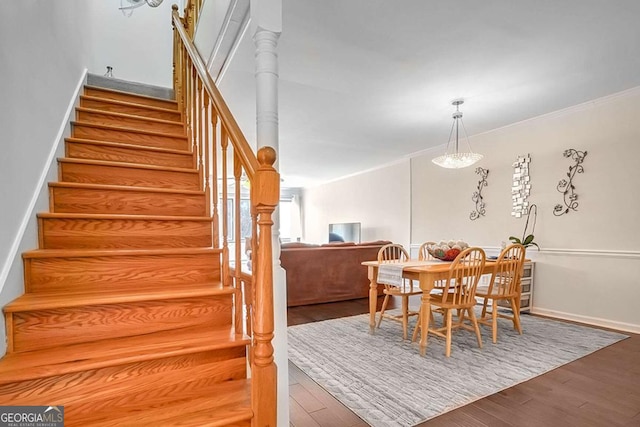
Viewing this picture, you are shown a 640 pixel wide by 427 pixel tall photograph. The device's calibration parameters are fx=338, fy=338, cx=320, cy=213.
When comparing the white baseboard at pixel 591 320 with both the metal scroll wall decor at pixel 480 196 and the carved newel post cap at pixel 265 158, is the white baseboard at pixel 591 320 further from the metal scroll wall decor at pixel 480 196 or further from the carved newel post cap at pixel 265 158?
the carved newel post cap at pixel 265 158

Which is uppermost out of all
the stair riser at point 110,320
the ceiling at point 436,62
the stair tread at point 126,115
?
the ceiling at point 436,62

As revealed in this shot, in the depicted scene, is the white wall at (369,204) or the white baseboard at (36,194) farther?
the white wall at (369,204)

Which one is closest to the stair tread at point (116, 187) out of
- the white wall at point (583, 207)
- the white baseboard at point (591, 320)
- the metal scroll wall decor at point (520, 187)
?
the white wall at point (583, 207)

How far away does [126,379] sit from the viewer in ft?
4.25

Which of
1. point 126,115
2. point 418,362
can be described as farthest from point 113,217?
point 418,362

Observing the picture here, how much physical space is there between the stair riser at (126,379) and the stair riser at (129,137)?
1923mm

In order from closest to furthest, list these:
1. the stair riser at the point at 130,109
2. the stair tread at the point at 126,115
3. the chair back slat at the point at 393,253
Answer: the stair tread at the point at 126,115
the stair riser at the point at 130,109
the chair back slat at the point at 393,253

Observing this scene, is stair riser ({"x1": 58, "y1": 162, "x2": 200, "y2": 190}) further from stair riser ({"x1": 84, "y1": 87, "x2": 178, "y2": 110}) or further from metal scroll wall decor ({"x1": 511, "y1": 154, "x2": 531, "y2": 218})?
metal scroll wall decor ({"x1": 511, "y1": 154, "x2": 531, "y2": 218})

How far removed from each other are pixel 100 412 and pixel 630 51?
4102 mm

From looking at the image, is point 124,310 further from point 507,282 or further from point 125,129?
point 507,282

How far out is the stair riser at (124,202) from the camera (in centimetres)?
199

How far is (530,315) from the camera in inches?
162

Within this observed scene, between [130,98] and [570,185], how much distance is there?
4.84m

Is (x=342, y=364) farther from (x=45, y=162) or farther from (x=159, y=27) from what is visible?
(x=159, y=27)
